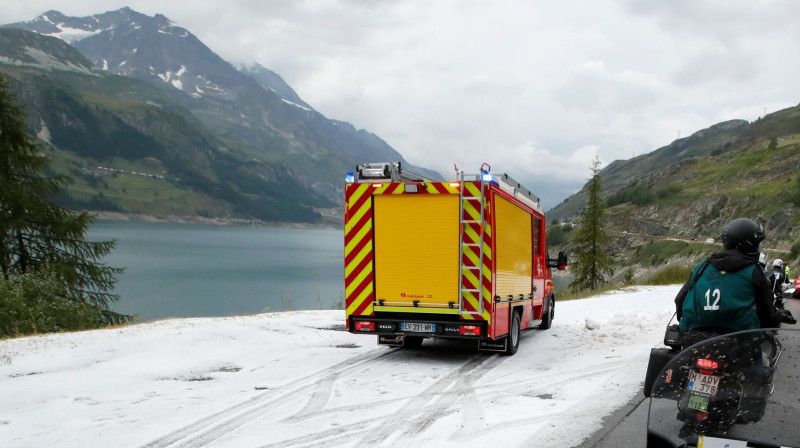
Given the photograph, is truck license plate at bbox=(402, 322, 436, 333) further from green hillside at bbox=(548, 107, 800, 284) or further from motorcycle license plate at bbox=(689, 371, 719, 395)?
green hillside at bbox=(548, 107, 800, 284)

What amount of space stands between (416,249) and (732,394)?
6.29 m

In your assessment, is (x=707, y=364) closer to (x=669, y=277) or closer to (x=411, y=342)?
(x=411, y=342)

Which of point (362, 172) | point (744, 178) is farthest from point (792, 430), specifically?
point (744, 178)

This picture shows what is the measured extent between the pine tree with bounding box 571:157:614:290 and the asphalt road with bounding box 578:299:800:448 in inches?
1613

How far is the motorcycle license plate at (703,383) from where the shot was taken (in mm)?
3229

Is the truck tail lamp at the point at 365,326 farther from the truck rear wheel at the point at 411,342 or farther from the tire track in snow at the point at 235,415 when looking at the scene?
the truck rear wheel at the point at 411,342

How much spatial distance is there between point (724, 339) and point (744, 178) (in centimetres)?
13035

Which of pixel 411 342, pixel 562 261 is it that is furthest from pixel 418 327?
pixel 562 261

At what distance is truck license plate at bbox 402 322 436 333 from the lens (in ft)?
30.2

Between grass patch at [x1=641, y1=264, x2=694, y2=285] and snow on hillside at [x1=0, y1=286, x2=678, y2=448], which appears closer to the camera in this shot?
snow on hillside at [x1=0, y1=286, x2=678, y2=448]

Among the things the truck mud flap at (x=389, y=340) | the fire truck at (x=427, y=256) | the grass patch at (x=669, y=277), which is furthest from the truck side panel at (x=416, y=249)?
the grass patch at (x=669, y=277)

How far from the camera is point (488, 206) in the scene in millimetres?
9086

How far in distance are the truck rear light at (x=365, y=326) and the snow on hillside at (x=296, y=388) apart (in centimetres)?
44

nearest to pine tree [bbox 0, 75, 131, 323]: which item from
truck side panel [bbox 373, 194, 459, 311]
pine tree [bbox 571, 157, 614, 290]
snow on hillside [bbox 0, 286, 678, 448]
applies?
snow on hillside [bbox 0, 286, 678, 448]
